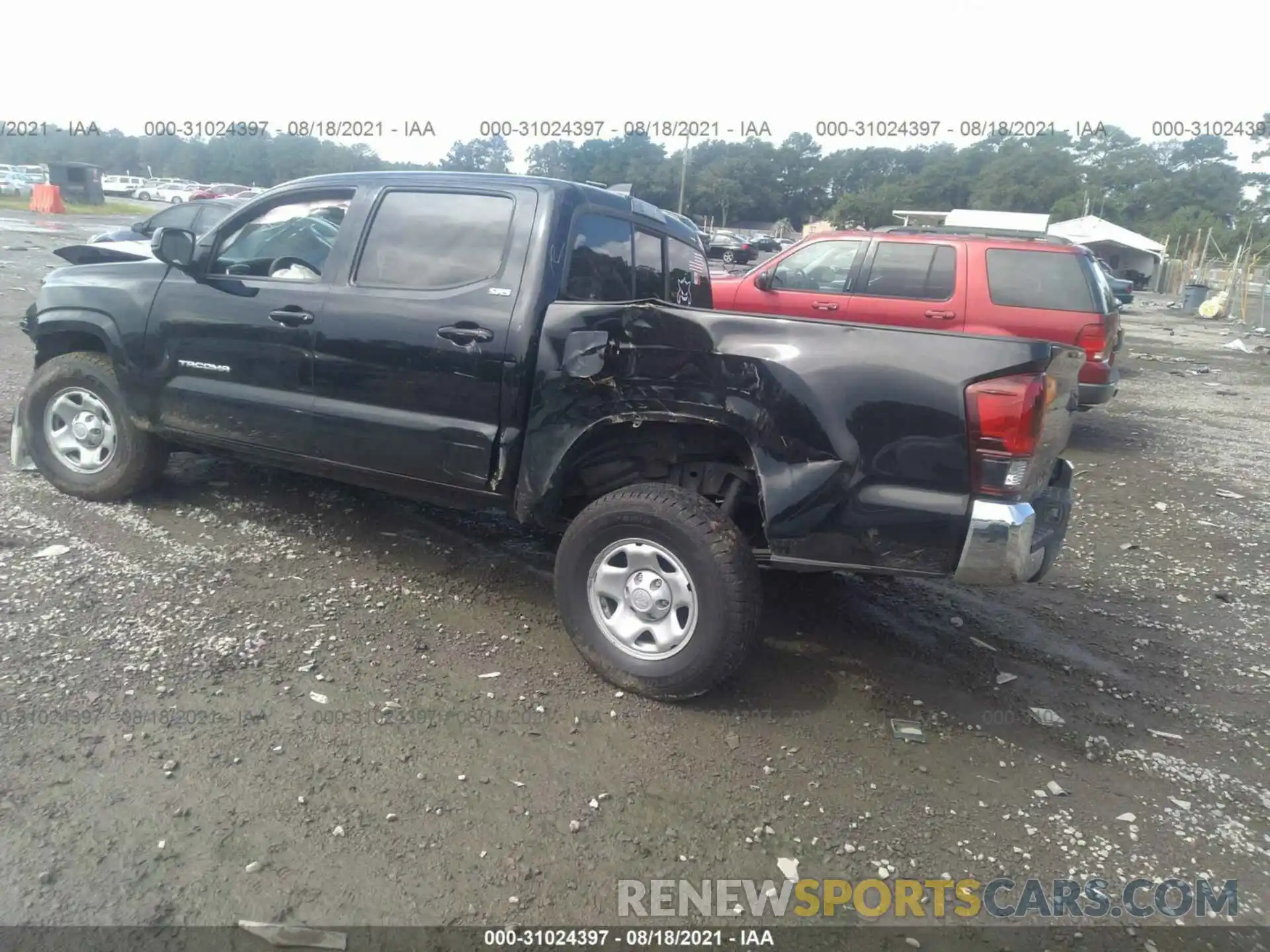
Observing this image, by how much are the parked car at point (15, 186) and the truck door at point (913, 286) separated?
156ft

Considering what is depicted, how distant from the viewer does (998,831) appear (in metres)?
2.71

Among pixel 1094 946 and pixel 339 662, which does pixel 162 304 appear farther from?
pixel 1094 946

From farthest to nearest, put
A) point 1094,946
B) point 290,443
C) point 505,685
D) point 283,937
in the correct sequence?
point 290,443 < point 505,685 < point 1094,946 < point 283,937

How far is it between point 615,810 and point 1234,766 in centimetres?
233

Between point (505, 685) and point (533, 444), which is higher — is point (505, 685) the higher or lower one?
the lower one

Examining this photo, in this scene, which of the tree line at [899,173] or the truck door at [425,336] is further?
the tree line at [899,173]

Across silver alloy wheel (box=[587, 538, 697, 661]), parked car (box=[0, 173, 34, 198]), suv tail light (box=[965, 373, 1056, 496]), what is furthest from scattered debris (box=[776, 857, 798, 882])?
parked car (box=[0, 173, 34, 198])

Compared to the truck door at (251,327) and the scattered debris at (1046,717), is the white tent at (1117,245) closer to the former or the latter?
the scattered debris at (1046,717)

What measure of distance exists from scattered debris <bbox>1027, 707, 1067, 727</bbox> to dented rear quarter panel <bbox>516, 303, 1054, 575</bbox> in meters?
0.96

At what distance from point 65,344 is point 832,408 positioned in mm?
4417

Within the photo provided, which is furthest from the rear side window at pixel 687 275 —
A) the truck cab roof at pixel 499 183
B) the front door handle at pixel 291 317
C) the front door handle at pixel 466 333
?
the front door handle at pixel 291 317

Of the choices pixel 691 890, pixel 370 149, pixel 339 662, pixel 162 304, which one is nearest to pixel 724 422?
pixel 691 890

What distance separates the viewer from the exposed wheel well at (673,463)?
331cm

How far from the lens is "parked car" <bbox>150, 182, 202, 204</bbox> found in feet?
151
